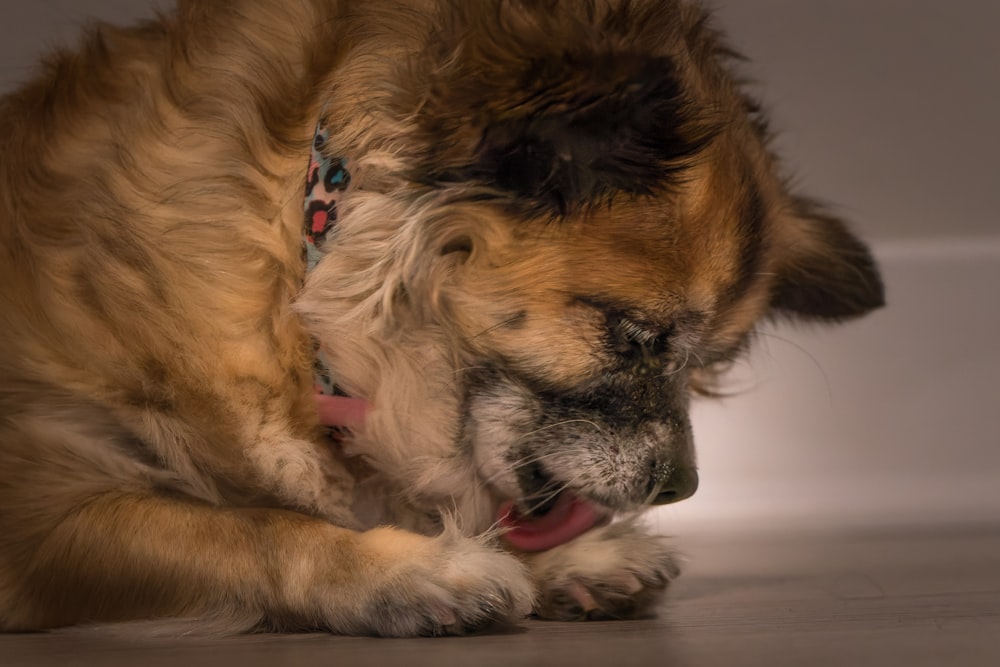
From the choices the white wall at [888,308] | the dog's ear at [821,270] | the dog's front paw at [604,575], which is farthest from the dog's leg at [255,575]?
the white wall at [888,308]

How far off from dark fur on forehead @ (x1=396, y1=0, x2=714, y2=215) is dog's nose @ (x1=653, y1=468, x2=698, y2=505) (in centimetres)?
44

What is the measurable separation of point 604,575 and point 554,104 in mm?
709

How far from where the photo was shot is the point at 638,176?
177 cm

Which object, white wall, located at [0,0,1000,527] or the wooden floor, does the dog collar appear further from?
white wall, located at [0,0,1000,527]

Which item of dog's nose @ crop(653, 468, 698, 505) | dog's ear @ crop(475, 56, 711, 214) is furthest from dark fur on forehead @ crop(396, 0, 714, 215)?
dog's nose @ crop(653, 468, 698, 505)

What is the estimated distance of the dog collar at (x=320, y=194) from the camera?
6.03 ft

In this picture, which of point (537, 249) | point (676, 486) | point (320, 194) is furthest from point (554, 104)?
point (676, 486)

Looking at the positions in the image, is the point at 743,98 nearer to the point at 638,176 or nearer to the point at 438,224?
the point at 638,176

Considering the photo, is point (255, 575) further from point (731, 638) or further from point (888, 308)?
point (888, 308)

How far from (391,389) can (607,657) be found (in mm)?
652

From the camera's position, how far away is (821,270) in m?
2.35

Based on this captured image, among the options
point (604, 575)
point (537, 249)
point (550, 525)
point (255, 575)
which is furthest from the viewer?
point (550, 525)

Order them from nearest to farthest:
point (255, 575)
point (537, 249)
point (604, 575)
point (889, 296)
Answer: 1. point (255, 575)
2. point (537, 249)
3. point (604, 575)
4. point (889, 296)

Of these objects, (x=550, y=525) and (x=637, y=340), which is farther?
(x=550, y=525)
